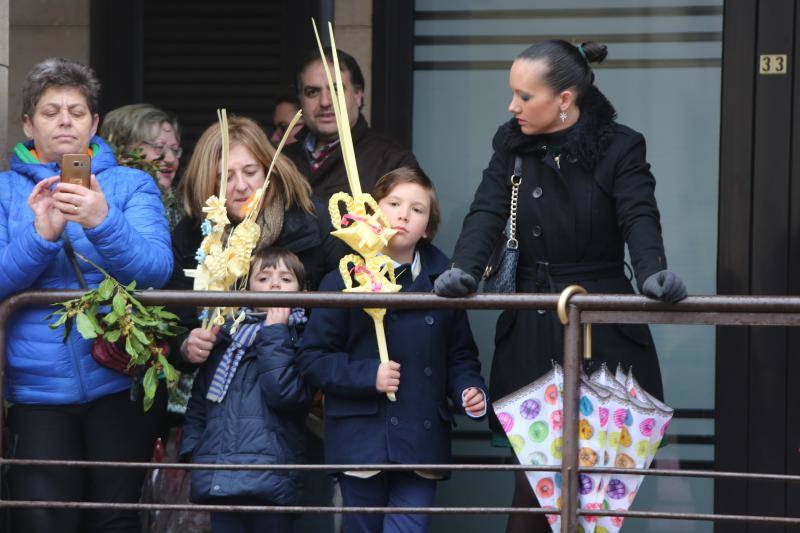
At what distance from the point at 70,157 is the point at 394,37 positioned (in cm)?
249

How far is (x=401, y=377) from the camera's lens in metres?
4.94

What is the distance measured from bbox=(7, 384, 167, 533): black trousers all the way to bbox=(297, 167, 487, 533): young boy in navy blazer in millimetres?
597

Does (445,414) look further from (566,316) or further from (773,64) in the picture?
(773,64)

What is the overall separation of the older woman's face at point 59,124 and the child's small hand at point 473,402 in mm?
1468

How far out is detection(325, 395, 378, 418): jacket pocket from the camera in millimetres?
4902

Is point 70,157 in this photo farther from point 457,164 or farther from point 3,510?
point 457,164

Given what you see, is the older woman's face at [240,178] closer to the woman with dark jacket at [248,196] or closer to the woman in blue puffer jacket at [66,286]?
the woman with dark jacket at [248,196]

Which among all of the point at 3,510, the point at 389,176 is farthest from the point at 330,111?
the point at 3,510

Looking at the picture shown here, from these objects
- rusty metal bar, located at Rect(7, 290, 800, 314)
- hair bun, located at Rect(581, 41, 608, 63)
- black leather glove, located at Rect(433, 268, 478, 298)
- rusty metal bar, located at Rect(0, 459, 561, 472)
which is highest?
hair bun, located at Rect(581, 41, 608, 63)

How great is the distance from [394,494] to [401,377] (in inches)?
15.3

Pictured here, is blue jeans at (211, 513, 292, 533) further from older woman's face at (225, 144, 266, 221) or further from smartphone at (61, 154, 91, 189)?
smartphone at (61, 154, 91, 189)

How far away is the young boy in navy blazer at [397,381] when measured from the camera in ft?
16.0

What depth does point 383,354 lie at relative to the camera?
15.9ft

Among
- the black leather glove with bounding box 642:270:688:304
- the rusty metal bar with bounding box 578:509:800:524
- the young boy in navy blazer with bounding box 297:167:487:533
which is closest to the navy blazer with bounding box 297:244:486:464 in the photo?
the young boy in navy blazer with bounding box 297:167:487:533
